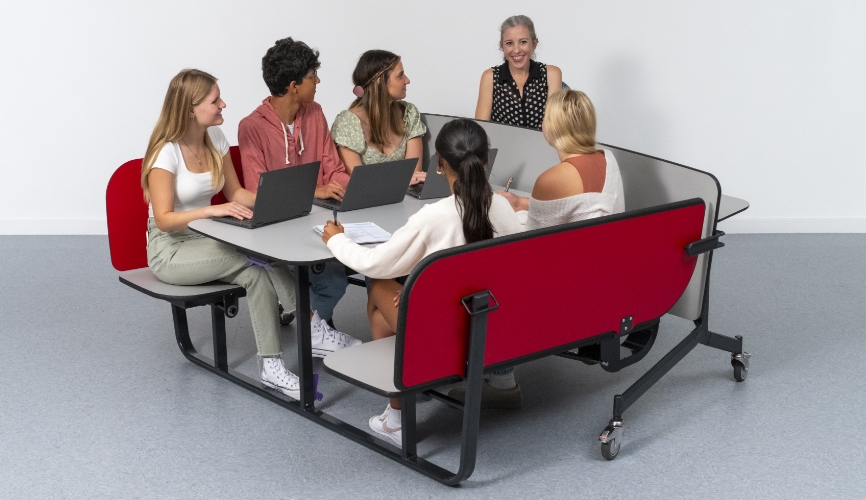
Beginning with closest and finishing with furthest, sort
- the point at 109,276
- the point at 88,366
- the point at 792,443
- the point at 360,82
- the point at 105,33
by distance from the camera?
the point at 792,443
the point at 88,366
the point at 360,82
the point at 109,276
the point at 105,33

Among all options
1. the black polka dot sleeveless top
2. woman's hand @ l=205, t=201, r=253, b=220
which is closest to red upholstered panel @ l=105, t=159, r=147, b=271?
woman's hand @ l=205, t=201, r=253, b=220

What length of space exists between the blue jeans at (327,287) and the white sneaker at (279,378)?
0.39m

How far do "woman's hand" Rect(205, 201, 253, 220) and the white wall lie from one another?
7.95ft

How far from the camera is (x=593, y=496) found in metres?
2.69

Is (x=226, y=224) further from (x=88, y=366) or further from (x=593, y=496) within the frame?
(x=593, y=496)

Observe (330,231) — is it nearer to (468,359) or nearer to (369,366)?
(369,366)

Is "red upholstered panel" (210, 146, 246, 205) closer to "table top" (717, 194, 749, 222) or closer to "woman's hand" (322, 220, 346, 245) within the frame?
"woman's hand" (322, 220, 346, 245)

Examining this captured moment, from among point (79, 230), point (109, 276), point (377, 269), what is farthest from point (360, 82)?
point (79, 230)

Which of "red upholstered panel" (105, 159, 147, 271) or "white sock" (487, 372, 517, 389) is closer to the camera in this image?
"white sock" (487, 372, 517, 389)

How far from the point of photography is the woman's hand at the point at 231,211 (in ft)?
10.5

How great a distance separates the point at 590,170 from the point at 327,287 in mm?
1224

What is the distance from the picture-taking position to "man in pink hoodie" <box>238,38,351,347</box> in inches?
143

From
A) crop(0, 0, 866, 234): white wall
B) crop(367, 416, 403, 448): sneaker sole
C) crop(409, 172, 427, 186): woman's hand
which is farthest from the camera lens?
crop(0, 0, 866, 234): white wall

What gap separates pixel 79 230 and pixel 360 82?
2.56 m
